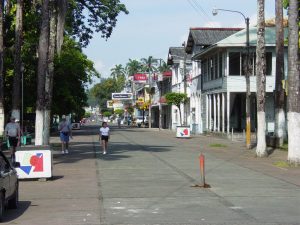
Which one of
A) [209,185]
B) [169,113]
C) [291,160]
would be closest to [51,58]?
[291,160]

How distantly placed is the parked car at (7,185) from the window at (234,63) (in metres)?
34.1

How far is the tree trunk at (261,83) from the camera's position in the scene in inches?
1017

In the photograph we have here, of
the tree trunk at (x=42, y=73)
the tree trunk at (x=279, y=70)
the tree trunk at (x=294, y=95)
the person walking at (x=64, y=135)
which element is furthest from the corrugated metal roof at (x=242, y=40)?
the tree trunk at (x=42, y=73)

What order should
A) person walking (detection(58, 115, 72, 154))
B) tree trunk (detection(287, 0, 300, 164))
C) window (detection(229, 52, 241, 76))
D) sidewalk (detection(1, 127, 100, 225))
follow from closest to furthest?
sidewalk (detection(1, 127, 100, 225)) → tree trunk (detection(287, 0, 300, 164)) → person walking (detection(58, 115, 72, 154)) → window (detection(229, 52, 241, 76))

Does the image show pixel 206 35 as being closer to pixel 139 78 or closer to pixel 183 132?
pixel 183 132

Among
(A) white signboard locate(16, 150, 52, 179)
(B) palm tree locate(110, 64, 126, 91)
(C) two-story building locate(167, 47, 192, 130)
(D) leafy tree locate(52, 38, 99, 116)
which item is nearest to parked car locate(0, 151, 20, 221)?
(A) white signboard locate(16, 150, 52, 179)

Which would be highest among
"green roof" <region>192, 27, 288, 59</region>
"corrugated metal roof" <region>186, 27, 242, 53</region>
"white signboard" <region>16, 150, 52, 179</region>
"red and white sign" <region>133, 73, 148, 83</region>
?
"corrugated metal roof" <region>186, 27, 242, 53</region>

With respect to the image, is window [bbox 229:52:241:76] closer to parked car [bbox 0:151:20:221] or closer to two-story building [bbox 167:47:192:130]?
two-story building [bbox 167:47:192:130]

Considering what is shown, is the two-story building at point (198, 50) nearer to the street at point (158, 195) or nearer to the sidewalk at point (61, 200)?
the street at point (158, 195)

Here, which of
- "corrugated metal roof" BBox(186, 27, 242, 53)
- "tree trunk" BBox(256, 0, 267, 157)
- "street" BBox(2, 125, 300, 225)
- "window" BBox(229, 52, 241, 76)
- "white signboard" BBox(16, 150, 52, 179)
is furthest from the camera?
"corrugated metal roof" BBox(186, 27, 242, 53)

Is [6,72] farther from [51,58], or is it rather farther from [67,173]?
[67,173]

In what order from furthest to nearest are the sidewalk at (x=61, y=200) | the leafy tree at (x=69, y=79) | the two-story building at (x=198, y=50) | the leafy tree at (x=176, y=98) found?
the leafy tree at (x=176, y=98) < the two-story building at (x=198, y=50) < the leafy tree at (x=69, y=79) < the sidewalk at (x=61, y=200)

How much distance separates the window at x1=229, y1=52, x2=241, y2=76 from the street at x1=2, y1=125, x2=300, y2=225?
22763 mm

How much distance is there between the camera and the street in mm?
10539
